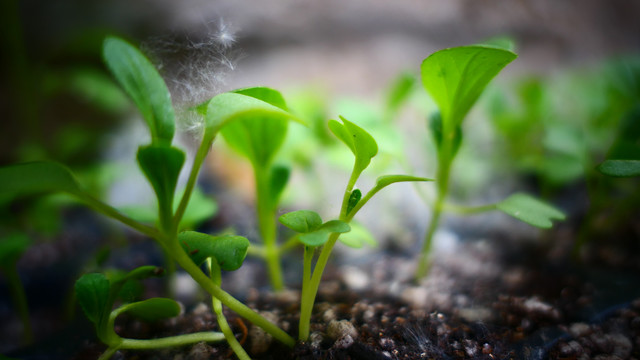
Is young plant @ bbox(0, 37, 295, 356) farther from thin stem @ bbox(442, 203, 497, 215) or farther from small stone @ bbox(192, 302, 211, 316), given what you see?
thin stem @ bbox(442, 203, 497, 215)

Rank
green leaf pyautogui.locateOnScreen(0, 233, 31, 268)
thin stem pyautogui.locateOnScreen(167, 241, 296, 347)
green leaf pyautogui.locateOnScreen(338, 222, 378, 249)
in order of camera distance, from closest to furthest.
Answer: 1. thin stem pyautogui.locateOnScreen(167, 241, 296, 347)
2. green leaf pyautogui.locateOnScreen(338, 222, 378, 249)
3. green leaf pyautogui.locateOnScreen(0, 233, 31, 268)

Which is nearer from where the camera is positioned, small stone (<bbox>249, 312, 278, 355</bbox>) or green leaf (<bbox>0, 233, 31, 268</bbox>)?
small stone (<bbox>249, 312, 278, 355</bbox>)

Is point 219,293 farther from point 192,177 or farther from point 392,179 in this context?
point 392,179

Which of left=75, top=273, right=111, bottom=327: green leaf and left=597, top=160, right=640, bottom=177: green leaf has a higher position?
left=597, top=160, right=640, bottom=177: green leaf

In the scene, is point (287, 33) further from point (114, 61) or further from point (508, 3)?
point (114, 61)

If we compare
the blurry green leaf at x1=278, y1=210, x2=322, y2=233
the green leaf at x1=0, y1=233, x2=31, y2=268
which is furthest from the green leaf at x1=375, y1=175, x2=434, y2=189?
the green leaf at x1=0, y1=233, x2=31, y2=268

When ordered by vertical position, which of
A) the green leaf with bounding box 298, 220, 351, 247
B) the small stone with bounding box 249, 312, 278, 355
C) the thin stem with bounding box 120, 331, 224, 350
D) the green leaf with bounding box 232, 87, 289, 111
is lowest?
the small stone with bounding box 249, 312, 278, 355
